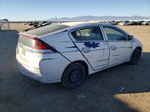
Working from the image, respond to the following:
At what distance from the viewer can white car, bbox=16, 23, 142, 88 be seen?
9.96 ft

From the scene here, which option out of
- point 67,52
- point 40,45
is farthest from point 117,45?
point 40,45

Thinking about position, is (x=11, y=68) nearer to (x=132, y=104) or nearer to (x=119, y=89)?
(x=119, y=89)

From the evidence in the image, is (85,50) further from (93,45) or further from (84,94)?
(84,94)

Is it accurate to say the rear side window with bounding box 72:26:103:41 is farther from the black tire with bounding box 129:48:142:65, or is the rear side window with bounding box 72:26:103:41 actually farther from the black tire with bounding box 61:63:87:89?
the black tire with bounding box 129:48:142:65

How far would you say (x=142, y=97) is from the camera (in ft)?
10.7

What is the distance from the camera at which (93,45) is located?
3658 mm

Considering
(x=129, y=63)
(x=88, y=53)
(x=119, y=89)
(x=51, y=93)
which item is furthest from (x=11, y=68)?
(x=129, y=63)

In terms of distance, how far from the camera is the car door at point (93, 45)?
348 cm

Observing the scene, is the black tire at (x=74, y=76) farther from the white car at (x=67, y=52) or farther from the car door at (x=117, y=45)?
the car door at (x=117, y=45)

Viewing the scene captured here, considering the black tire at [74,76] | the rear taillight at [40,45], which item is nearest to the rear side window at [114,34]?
the black tire at [74,76]

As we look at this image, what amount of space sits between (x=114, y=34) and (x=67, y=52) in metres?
2.05

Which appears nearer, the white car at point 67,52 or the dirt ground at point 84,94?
the dirt ground at point 84,94

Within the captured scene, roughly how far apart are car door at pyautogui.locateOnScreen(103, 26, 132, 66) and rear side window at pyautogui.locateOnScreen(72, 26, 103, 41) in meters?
0.28

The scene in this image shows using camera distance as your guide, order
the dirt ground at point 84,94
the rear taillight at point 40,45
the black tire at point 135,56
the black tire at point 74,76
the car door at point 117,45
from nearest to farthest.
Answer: the dirt ground at point 84,94 < the rear taillight at point 40,45 < the black tire at point 74,76 < the car door at point 117,45 < the black tire at point 135,56
